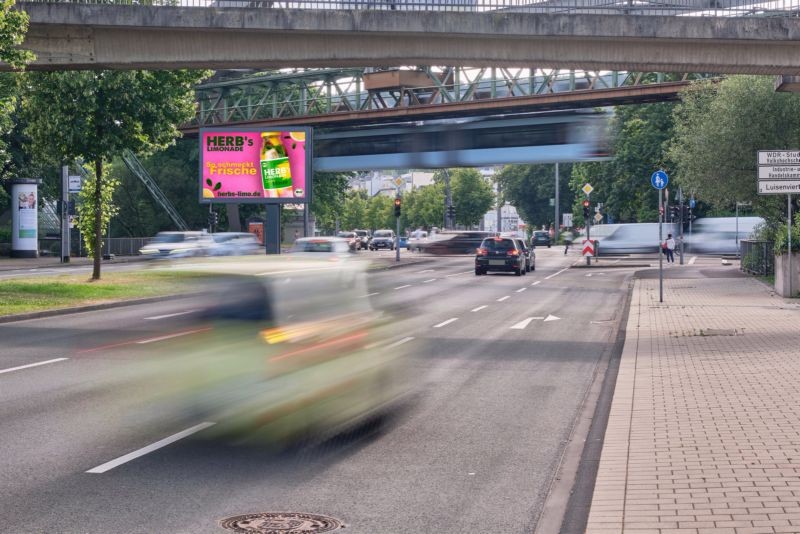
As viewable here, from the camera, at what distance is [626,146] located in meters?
78.4

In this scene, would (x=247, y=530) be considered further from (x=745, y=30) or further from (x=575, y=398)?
(x=745, y=30)

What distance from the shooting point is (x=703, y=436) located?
31.0 feet

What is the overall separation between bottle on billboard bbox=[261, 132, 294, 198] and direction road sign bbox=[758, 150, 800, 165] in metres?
27.0

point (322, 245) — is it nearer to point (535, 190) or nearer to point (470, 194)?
point (535, 190)

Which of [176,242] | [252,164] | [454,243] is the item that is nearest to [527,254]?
[252,164]

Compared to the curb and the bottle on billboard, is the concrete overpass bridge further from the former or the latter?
the bottle on billboard

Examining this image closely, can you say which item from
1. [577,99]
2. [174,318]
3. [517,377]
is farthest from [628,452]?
[577,99]

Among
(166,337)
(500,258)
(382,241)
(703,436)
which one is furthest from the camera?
(382,241)

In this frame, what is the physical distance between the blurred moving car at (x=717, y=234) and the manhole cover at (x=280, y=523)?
67.4 metres

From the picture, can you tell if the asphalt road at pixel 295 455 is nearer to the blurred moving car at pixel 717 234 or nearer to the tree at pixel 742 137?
the tree at pixel 742 137

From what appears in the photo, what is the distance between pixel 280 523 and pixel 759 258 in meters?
35.8

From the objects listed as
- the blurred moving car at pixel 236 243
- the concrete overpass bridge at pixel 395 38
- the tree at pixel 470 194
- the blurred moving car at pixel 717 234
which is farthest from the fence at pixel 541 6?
the tree at pixel 470 194

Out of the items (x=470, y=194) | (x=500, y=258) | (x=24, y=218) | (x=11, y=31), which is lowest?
(x=500, y=258)

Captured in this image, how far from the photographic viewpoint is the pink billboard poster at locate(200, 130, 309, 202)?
4659 centimetres
